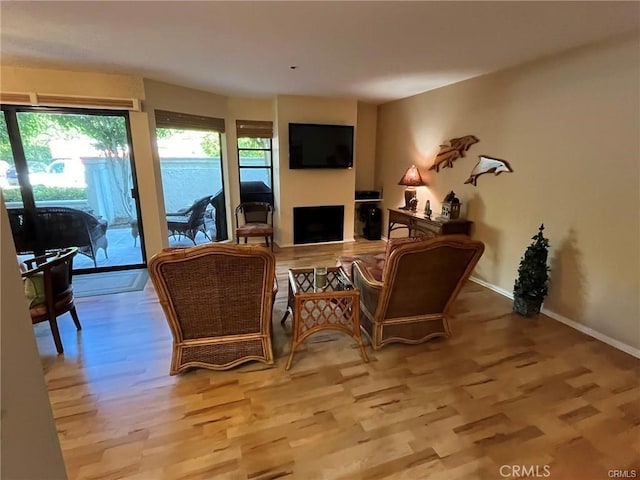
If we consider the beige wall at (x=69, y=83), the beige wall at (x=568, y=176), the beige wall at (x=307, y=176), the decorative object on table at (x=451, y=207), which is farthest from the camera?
the beige wall at (x=307, y=176)

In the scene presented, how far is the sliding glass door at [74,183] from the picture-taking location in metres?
3.86

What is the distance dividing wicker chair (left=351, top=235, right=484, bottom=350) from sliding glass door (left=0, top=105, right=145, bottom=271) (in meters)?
3.39

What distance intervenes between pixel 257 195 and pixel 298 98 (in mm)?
1774

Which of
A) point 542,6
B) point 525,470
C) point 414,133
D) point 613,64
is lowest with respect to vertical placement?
point 525,470

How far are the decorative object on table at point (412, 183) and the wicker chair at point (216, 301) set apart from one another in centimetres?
340

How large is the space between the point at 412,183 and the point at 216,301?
3.66m

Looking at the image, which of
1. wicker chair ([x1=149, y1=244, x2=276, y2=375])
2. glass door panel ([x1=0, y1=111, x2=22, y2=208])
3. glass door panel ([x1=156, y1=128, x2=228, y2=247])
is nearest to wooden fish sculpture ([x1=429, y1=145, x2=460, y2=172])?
wicker chair ([x1=149, y1=244, x2=276, y2=375])

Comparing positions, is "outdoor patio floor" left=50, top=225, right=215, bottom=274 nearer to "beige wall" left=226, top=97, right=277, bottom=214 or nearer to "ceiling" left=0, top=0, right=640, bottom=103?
"beige wall" left=226, top=97, right=277, bottom=214

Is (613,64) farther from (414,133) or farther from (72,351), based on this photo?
(72,351)

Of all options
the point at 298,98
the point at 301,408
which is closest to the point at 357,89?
the point at 298,98

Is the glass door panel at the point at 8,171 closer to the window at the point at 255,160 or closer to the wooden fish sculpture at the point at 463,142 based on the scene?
the window at the point at 255,160

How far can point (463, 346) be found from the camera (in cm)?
274

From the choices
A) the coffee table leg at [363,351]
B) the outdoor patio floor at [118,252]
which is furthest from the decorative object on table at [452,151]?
the outdoor patio floor at [118,252]

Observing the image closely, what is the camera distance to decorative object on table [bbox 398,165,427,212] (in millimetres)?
4949
